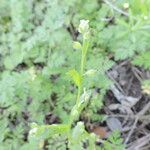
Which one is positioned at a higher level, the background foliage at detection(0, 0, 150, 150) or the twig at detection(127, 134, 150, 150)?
the background foliage at detection(0, 0, 150, 150)

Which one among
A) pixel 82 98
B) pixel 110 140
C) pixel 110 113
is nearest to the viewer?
pixel 82 98

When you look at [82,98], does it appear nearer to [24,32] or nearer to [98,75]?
[98,75]

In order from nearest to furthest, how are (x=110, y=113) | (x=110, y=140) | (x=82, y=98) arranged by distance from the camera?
(x=82, y=98), (x=110, y=140), (x=110, y=113)

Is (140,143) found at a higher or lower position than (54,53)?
lower

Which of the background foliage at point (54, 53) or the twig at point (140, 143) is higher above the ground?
the background foliage at point (54, 53)

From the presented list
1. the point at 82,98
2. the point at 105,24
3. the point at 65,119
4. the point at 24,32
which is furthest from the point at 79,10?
the point at 82,98

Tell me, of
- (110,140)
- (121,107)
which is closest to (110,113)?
(121,107)

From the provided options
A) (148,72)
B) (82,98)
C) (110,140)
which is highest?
(82,98)

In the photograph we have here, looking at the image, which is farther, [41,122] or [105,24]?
[105,24]

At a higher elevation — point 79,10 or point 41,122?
point 79,10

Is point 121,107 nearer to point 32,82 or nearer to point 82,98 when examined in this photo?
point 32,82
